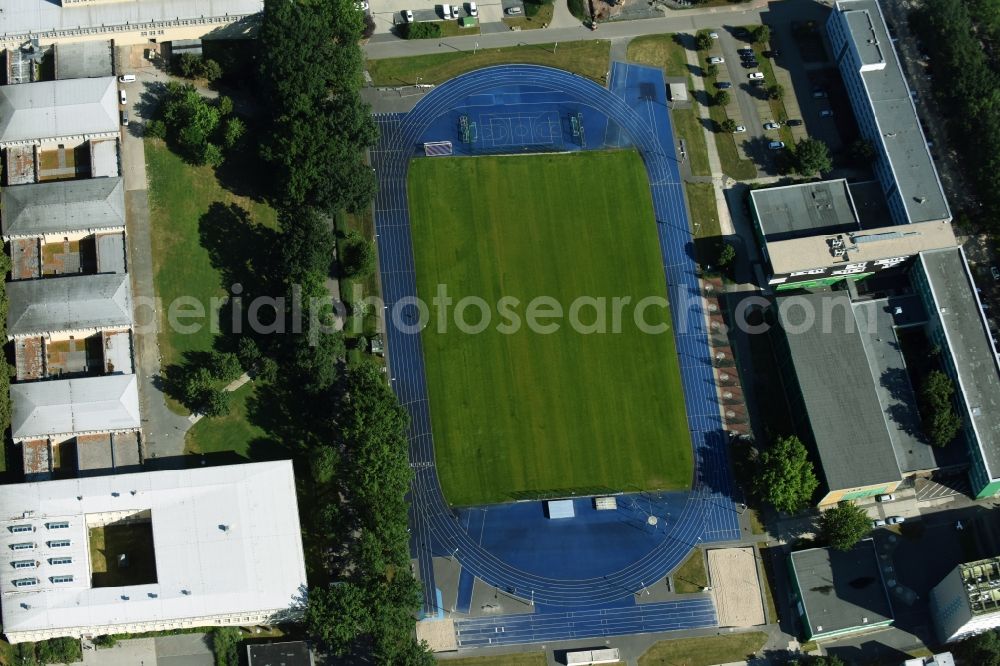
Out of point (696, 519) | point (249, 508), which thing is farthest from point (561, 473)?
point (249, 508)

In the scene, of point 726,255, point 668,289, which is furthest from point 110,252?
point 726,255

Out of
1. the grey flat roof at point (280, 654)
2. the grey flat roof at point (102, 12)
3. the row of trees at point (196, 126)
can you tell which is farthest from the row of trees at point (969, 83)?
the grey flat roof at point (280, 654)

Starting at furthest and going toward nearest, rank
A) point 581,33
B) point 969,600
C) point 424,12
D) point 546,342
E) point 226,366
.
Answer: point 581,33 < point 424,12 < point 546,342 < point 226,366 < point 969,600

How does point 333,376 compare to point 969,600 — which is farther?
point 333,376

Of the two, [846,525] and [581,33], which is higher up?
[581,33]

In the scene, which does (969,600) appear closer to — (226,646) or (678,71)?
(678,71)

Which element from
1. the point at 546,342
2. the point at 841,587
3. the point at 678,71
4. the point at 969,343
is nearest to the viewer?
the point at 841,587
